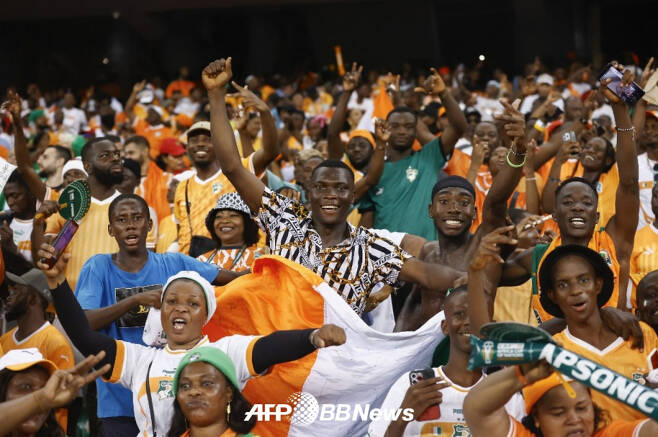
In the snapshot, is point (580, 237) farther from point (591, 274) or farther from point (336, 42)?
point (336, 42)

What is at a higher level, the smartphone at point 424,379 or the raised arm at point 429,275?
the raised arm at point 429,275

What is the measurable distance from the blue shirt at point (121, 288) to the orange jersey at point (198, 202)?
59.5 inches

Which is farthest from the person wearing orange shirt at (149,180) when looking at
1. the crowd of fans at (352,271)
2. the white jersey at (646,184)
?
the white jersey at (646,184)

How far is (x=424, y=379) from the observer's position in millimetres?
4496

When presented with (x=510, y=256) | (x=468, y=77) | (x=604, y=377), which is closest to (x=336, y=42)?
(x=468, y=77)

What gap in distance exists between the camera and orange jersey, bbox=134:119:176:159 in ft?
44.4

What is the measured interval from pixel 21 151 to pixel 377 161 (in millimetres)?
2730

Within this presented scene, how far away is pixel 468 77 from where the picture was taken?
18.5m

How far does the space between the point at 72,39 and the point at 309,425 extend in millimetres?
21709

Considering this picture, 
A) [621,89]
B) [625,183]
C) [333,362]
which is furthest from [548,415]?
[621,89]

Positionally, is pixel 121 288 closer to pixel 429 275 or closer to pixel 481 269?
pixel 429 275

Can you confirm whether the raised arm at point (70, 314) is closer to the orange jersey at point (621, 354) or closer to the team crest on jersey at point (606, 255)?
the orange jersey at point (621, 354)

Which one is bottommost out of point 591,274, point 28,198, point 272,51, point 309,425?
point 309,425

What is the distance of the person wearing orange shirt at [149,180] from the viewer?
9.38 m
